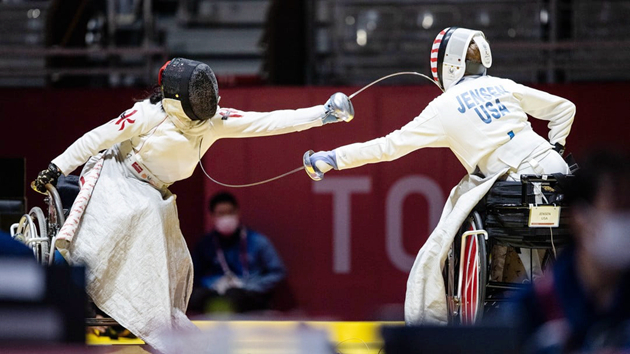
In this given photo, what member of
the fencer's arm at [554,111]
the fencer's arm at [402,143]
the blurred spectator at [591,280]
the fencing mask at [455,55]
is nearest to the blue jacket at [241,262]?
the fencer's arm at [402,143]

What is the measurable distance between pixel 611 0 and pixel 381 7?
1756 mm

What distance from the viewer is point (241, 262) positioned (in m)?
5.48

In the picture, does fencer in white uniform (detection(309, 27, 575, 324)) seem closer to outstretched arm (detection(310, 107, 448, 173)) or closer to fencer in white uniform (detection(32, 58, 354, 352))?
outstretched arm (detection(310, 107, 448, 173))

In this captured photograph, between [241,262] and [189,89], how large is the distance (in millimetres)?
1710

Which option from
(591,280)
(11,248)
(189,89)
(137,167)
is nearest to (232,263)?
(137,167)

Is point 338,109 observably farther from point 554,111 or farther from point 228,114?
point 554,111

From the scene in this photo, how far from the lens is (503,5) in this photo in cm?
710

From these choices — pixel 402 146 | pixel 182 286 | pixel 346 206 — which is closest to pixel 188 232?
pixel 346 206

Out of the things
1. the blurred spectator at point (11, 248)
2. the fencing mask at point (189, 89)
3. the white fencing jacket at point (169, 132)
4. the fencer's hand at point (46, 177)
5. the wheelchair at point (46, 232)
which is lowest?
the wheelchair at point (46, 232)

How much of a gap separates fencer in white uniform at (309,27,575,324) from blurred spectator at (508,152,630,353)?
2.02 meters

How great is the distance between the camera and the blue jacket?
5445mm

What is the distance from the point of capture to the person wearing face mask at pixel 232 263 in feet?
17.6

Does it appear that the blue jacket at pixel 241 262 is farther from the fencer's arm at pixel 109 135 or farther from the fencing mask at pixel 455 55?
the fencing mask at pixel 455 55

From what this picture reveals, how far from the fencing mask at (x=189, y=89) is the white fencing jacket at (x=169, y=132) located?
0.10ft
